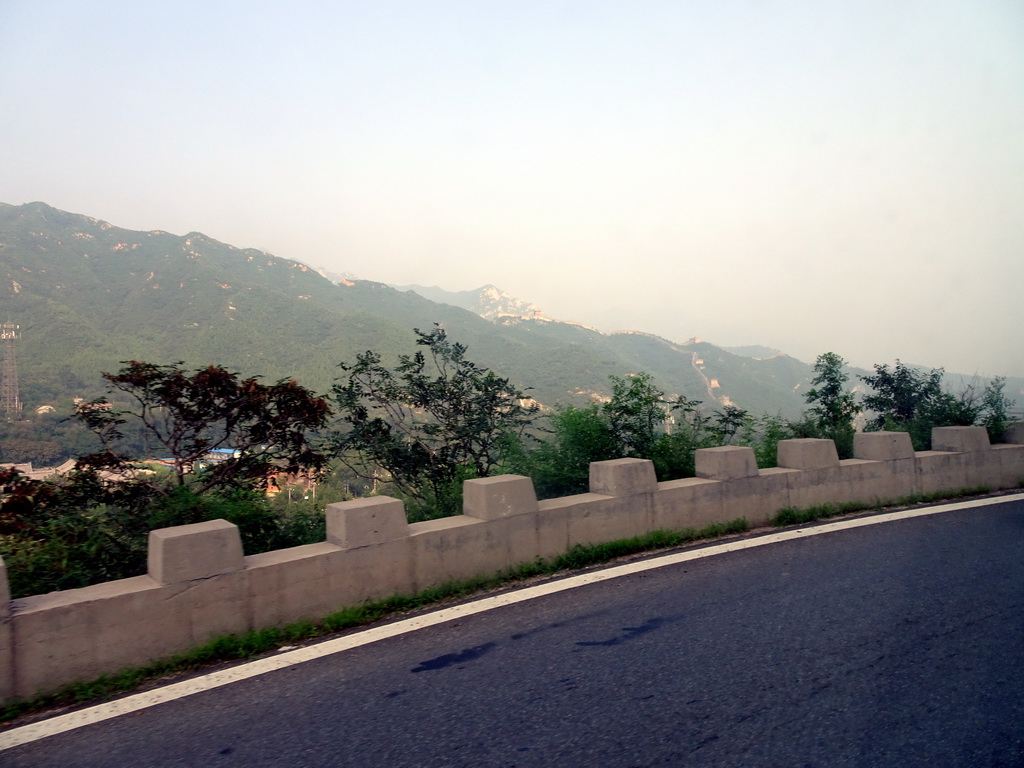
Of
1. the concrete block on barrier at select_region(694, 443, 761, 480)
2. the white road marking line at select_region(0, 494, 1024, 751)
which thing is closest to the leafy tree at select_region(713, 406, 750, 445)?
the concrete block on barrier at select_region(694, 443, 761, 480)

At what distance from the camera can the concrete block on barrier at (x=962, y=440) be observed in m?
8.45

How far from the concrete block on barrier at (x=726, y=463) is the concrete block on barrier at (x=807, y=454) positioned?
641 mm

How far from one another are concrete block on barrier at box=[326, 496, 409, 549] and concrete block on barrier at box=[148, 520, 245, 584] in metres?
0.69

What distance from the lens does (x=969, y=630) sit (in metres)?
4.20

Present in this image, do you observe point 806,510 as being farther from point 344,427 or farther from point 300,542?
point 344,427

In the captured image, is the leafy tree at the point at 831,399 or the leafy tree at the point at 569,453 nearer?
the leafy tree at the point at 569,453

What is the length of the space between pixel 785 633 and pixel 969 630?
1113mm

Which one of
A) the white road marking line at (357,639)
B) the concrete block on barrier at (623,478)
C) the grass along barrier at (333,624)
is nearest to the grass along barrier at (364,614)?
the grass along barrier at (333,624)

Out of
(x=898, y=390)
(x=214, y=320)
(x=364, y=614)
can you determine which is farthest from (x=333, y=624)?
(x=214, y=320)

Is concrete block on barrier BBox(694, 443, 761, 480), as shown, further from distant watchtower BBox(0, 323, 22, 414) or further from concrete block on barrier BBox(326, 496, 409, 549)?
distant watchtower BBox(0, 323, 22, 414)

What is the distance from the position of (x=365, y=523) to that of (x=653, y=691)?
2308 mm

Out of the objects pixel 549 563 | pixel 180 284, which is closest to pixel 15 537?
pixel 549 563

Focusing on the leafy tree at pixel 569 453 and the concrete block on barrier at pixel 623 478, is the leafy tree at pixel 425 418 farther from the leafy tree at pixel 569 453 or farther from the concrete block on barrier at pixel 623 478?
the concrete block on barrier at pixel 623 478

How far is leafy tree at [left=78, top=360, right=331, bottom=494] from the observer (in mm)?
7254
